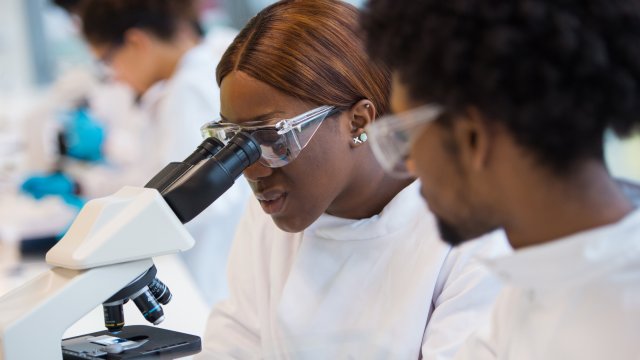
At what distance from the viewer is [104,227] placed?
4.54ft

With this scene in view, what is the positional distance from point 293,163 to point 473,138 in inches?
25.3

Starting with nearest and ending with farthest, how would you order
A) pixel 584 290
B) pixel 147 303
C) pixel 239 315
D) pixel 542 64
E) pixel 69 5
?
pixel 542 64 → pixel 584 290 → pixel 147 303 → pixel 239 315 → pixel 69 5

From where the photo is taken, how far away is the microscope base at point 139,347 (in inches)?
61.5

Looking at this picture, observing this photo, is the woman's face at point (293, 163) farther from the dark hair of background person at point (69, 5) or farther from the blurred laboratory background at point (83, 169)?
the dark hair of background person at point (69, 5)

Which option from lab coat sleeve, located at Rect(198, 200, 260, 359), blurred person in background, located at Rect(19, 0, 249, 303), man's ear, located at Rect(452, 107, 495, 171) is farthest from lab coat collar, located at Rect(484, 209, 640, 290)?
blurred person in background, located at Rect(19, 0, 249, 303)

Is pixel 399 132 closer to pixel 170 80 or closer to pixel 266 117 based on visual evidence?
pixel 266 117

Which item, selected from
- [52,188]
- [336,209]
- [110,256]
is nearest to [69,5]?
Result: [52,188]

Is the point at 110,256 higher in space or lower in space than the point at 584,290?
higher

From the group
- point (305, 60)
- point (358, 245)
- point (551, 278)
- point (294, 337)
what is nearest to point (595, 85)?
point (551, 278)

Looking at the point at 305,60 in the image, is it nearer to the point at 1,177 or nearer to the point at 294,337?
the point at 294,337

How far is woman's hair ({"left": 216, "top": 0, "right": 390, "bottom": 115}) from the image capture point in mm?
1671

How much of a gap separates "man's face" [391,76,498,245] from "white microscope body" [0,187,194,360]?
457 mm

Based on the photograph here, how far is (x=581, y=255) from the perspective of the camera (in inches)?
42.1

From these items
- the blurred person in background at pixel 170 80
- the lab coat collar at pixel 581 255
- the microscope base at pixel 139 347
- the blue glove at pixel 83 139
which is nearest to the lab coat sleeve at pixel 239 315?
the microscope base at pixel 139 347
